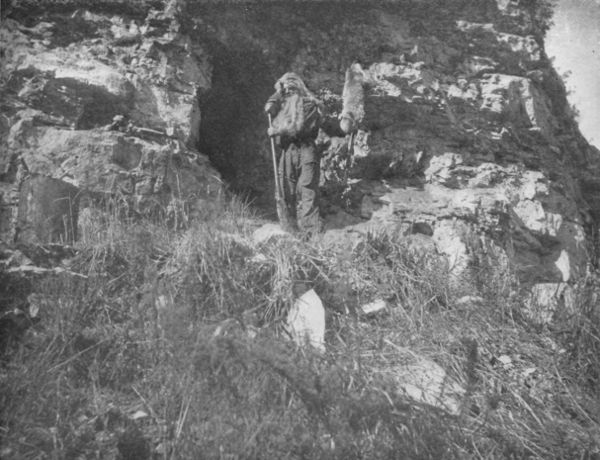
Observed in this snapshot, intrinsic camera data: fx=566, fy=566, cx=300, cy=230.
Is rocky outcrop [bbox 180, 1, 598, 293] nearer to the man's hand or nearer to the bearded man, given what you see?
the bearded man

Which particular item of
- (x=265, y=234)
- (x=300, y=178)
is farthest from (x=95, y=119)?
(x=265, y=234)

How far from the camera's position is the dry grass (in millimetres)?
3049

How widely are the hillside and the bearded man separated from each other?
42cm

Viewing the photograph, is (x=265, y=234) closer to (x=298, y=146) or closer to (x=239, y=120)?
(x=298, y=146)

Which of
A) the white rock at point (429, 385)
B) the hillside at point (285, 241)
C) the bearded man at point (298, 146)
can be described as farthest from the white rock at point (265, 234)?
the white rock at point (429, 385)

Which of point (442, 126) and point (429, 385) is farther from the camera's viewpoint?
point (442, 126)

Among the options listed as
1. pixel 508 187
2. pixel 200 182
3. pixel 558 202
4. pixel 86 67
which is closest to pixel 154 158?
pixel 200 182

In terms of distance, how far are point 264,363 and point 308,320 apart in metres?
0.93

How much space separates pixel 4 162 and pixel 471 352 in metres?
4.75

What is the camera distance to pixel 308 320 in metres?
4.22

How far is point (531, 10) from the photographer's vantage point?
7684 millimetres

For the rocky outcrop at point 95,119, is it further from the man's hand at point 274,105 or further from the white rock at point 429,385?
the white rock at point 429,385

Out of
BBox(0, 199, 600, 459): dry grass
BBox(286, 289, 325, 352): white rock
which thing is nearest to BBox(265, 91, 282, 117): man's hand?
BBox(0, 199, 600, 459): dry grass

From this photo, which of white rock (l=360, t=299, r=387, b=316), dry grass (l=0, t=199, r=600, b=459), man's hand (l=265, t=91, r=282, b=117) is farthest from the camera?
man's hand (l=265, t=91, r=282, b=117)
